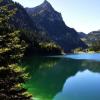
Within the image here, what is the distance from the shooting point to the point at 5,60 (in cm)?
1848


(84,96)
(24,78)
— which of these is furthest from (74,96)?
(24,78)

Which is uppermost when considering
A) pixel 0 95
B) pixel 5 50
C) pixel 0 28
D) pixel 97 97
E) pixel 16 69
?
pixel 0 28

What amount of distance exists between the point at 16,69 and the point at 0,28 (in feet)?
10.4

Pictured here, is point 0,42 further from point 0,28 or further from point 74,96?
point 74,96

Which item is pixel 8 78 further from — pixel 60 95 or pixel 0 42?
pixel 60 95

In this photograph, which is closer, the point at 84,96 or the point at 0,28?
the point at 0,28

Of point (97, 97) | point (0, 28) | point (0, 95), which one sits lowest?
point (97, 97)

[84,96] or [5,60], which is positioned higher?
[5,60]

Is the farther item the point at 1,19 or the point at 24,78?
the point at 24,78

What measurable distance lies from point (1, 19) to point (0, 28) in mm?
769

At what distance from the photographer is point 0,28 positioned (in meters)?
19.1

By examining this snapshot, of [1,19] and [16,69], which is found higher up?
[1,19]

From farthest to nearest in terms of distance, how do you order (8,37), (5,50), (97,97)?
(97,97) → (8,37) → (5,50)

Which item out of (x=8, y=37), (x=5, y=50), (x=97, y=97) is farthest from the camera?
(x=97, y=97)
